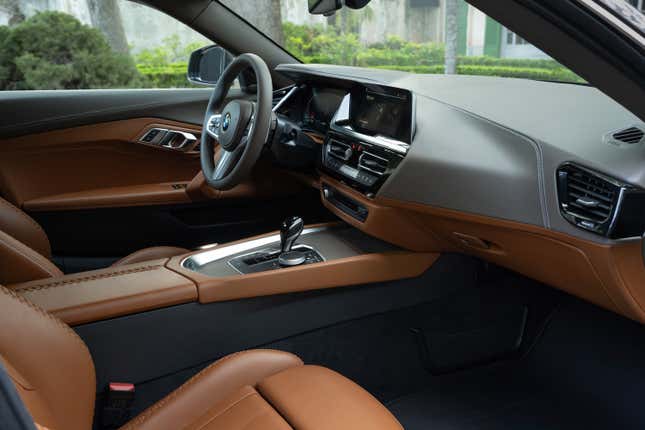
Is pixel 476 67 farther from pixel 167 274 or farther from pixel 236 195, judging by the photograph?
pixel 167 274

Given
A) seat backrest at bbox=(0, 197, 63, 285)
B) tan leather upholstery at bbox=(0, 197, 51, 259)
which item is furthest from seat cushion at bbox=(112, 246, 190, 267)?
seat backrest at bbox=(0, 197, 63, 285)

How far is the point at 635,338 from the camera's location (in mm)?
1876

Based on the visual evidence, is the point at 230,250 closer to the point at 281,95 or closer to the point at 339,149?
the point at 339,149

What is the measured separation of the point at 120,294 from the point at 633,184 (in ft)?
3.75

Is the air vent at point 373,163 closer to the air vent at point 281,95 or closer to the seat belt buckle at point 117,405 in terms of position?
the air vent at point 281,95

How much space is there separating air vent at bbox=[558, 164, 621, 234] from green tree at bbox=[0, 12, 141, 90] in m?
2.23

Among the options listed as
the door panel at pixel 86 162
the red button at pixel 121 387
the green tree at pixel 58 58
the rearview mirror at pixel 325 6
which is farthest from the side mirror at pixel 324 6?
the green tree at pixel 58 58

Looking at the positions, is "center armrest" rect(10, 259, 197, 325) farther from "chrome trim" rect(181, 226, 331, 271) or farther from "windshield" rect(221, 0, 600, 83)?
"windshield" rect(221, 0, 600, 83)

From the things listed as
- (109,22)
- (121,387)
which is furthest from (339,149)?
(109,22)

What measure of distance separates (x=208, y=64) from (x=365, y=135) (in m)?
1.04

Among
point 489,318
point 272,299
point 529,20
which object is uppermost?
point 529,20

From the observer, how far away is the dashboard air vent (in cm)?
126

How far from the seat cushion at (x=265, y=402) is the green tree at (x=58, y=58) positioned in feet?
6.72

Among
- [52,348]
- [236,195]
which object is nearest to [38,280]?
[52,348]
